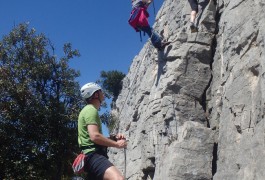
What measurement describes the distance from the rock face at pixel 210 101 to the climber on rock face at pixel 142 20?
1.64 feet

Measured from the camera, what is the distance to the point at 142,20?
1150 centimetres

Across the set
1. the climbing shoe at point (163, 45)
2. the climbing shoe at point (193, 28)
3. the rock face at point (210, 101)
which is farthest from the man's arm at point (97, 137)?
the climbing shoe at point (163, 45)

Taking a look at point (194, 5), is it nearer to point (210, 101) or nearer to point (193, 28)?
point (193, 28)

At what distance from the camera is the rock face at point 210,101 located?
737cm

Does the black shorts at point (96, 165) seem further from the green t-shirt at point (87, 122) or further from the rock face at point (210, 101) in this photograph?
the rock face at point (210, 101)

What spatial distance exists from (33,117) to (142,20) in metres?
8.56

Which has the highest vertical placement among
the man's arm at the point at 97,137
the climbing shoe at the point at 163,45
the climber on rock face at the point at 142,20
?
the climber on rock face at the point at 142,20

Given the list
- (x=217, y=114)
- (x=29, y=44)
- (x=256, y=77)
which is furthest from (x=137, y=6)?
(x=29, y=44)

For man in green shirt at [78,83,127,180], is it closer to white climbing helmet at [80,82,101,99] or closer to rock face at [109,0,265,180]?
white climbing helmet at [80,82,101,99]

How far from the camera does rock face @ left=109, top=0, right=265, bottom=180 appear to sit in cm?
737

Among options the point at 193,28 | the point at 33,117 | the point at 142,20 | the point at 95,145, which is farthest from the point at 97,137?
the point at 33,117

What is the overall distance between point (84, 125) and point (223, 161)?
3.70 metres

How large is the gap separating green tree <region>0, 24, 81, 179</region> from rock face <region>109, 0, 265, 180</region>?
5968 mm

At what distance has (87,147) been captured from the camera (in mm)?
5965
